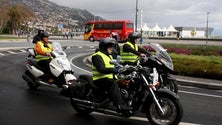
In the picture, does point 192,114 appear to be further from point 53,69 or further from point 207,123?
point 53,69

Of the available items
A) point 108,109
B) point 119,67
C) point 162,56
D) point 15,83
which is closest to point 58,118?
point 108,109

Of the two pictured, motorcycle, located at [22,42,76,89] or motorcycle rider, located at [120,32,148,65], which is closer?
motorcycle, located at [22,42,76,89]

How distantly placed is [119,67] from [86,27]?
52.2 metres

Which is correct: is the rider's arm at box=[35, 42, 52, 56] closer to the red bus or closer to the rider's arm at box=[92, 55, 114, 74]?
the rider's arm at box=[92, 55, 114, 74]

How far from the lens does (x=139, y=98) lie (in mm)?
6484

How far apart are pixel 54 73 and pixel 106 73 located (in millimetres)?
3370

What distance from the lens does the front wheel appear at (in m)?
6.21

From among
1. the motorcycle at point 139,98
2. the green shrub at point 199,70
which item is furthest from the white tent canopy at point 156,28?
the motorcycle at point 139,98

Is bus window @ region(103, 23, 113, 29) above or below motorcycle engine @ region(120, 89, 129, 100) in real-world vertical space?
above

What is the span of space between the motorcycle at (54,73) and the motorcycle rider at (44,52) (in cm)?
12

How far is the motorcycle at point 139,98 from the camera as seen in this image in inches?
248

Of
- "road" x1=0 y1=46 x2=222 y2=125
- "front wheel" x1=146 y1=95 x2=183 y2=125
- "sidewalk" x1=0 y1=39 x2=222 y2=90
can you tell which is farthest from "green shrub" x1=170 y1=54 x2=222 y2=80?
"front wheel" x1=146 y1=95 x2=183 y2=125

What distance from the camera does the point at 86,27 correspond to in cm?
5828

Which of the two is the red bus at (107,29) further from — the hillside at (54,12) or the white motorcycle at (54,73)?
the hillside at (54,12)
